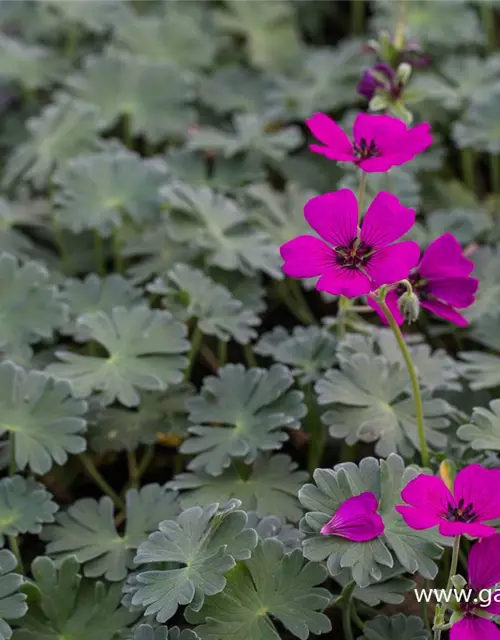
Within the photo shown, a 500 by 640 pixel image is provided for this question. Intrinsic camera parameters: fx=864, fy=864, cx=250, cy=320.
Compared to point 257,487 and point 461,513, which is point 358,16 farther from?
point 461,513

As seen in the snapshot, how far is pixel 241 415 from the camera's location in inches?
52.0

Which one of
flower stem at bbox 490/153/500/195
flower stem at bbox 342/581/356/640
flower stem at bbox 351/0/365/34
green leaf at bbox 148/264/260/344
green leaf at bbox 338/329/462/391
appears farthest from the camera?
flower stem at bbox 351/0/365/34

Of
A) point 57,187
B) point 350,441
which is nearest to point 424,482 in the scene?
point 350,441

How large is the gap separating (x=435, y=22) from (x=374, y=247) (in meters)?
1.32

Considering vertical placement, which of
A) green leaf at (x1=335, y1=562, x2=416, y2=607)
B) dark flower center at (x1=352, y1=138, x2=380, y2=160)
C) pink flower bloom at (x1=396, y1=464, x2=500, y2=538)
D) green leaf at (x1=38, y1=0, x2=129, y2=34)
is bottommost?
green leaf at (x1=335, y1=562, x2=416, y2=607)

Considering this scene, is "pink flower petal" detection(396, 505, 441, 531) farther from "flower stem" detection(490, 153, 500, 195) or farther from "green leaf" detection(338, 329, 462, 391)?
"flower stem" detection(490, 153, 500, 195)

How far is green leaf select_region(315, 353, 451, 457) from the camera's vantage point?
1.26 meters

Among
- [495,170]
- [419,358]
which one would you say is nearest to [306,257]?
[419,358]

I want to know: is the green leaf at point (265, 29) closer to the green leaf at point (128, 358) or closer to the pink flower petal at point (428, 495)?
the green leaf at point (128, 358)

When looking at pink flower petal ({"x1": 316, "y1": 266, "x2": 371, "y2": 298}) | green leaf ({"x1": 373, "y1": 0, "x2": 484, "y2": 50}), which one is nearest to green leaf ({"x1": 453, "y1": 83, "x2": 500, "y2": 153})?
green leaf ({"x1": 373, "y1": 0, "x2": 484, "y2": 50})

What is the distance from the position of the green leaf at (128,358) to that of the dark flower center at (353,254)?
39 cm

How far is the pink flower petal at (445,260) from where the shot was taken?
46.3 inches

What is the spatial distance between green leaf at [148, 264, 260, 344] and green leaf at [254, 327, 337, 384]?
5 centimetres

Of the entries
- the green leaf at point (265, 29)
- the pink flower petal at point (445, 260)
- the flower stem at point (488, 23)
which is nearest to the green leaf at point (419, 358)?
the pink flower petal at point (445, 260)
